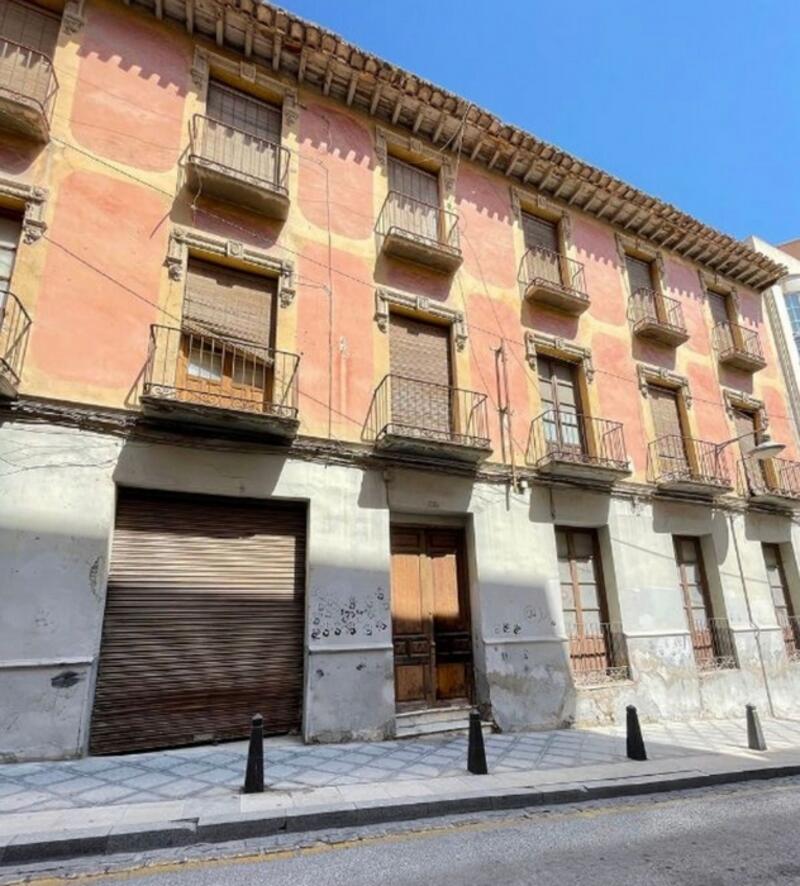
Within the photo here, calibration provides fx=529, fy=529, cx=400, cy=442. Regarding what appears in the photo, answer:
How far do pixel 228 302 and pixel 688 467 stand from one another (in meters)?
10.1

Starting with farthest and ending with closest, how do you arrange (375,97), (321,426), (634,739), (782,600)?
(782,600)
(375,97)
(321,426)
(634,739)

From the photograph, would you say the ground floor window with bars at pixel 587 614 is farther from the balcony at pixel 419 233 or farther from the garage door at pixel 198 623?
the balcony at pixel 419 233

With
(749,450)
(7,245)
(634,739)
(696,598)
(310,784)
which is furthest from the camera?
(749,450)

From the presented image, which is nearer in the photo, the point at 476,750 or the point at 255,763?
the point at 255,763

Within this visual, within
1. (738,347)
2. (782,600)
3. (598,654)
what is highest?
(738,347)

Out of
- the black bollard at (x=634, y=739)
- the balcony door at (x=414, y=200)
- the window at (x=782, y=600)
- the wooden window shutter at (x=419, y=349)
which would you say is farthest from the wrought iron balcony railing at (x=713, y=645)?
the balcony door at (x=414, y=200)

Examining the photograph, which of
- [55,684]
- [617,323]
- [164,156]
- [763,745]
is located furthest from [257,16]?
[763,745]

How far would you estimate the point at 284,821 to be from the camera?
13.5 feet

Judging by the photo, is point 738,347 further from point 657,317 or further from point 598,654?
point 598,654

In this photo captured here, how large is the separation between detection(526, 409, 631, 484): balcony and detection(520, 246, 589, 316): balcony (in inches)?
93.2

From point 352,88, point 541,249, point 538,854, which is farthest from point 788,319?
point 538,854

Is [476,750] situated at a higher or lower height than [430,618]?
lower

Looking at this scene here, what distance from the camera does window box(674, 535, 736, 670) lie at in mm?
10586

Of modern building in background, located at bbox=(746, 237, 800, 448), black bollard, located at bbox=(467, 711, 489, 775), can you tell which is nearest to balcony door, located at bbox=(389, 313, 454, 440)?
black bollard, located at bbox=(467, 711, 489, 775)
